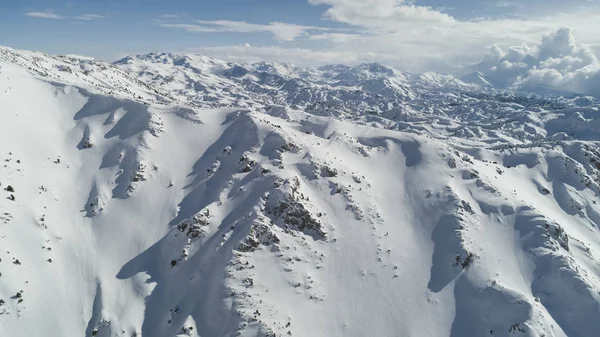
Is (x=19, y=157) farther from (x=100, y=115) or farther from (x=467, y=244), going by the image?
(x=467, y=244)

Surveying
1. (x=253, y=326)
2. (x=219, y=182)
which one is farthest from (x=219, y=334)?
(x=219, y=182)

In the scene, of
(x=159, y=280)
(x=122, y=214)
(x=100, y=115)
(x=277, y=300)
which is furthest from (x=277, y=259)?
(x=100, y=115)

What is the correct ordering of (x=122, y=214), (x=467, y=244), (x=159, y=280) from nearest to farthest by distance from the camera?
(x=159, y=280), (x=467, y=244), (x=122, y=214)

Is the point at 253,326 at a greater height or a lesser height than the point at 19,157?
lesser

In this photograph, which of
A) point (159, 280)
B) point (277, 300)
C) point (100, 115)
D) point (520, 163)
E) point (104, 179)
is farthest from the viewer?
point (520, 163)

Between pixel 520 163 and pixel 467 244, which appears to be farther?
pixel 520 163

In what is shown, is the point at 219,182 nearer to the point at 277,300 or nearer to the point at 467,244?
the point at 277,300

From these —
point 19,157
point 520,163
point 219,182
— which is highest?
point 19,157
